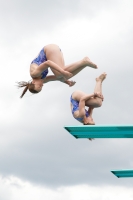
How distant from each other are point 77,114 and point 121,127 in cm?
143

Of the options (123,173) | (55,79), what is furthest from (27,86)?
(123,173)

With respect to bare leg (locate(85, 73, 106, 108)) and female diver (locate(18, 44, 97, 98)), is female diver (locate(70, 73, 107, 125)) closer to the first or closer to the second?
bare leg (locate(85, 73, 106, 108))

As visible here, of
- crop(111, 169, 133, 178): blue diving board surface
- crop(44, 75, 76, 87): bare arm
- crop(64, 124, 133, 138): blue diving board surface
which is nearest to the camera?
crop(64, 124, 133, 138): blue diving board surface

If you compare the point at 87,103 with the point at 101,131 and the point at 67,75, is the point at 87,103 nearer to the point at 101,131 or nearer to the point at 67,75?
the point at 101,131

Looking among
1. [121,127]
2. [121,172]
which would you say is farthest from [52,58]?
[121,172]

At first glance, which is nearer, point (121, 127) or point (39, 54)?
point (121, 127)

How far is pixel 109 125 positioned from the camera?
15.7 meters

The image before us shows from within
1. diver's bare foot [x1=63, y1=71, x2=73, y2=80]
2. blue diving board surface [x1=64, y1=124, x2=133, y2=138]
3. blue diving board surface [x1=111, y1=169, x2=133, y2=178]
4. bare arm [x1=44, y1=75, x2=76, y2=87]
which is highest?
blue diving board surface [x1=111, y1=169, x2=133, y2=178]

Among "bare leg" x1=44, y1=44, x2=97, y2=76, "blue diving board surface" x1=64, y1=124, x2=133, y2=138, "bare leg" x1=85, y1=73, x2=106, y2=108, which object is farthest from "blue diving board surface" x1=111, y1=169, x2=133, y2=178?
"bare leg" x1=44, y1=44, x2=97, y2=76

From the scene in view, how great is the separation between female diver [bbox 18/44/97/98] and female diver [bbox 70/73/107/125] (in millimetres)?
540

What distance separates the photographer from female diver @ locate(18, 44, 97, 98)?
52.5 feet

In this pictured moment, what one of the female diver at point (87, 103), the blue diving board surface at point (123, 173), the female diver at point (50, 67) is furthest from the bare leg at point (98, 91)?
the blue diving board surface at point (123, 173)

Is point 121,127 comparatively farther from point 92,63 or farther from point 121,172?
point 121,172

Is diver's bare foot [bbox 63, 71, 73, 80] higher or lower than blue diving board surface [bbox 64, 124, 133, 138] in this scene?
higher
